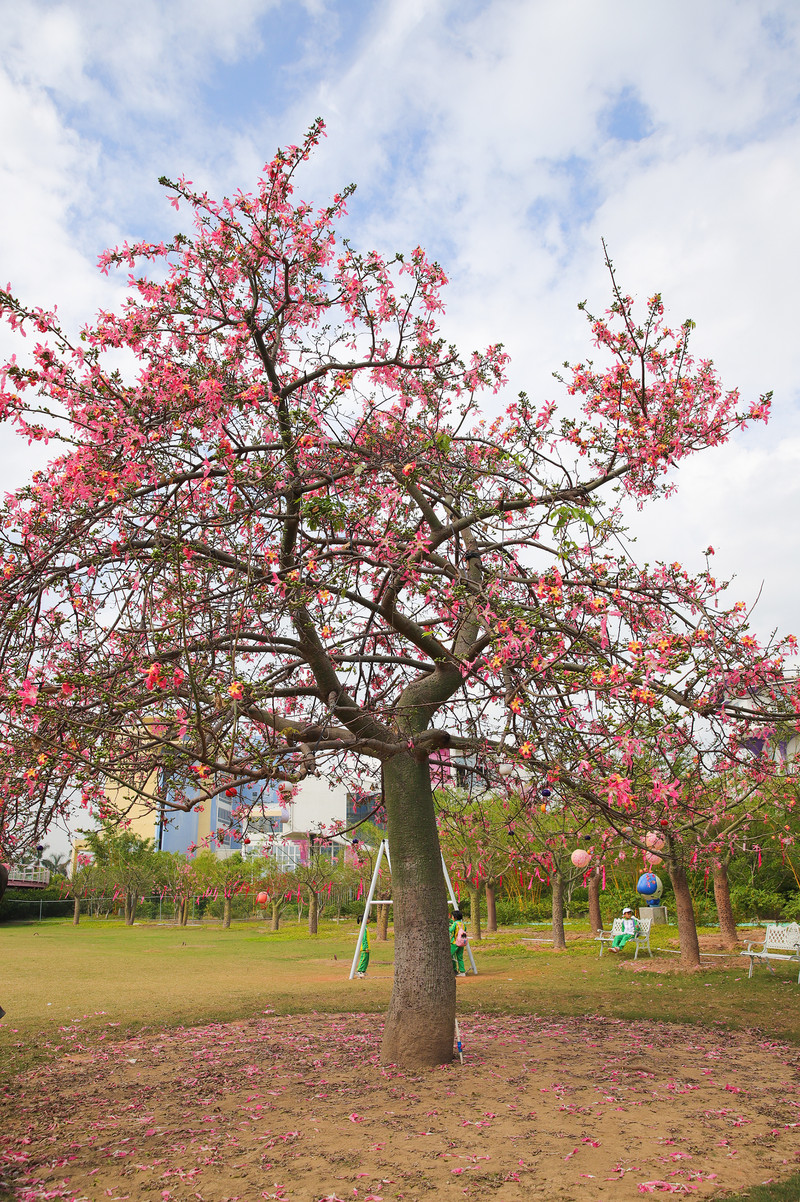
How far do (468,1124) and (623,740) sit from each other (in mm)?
2826

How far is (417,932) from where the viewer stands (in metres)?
6.89

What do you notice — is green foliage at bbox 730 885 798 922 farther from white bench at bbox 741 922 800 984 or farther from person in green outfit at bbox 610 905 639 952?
white bench at bbox 741 922 800 984

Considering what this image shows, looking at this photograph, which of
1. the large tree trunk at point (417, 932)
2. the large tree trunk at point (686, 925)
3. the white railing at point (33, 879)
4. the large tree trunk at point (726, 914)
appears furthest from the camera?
the white railing at point (33, 879)

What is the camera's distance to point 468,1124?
5320 mm

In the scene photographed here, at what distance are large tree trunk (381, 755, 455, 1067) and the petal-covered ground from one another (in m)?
0.26

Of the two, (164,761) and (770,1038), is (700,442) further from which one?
(770,1038)

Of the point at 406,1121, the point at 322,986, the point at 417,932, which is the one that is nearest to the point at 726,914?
the point at 322,986

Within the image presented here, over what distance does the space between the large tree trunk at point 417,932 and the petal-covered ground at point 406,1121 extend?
0.26 meters

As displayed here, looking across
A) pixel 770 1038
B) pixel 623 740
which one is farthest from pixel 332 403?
pixel 770 1038

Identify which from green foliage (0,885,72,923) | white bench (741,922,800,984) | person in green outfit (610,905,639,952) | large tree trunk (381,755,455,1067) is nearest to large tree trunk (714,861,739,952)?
person in green outfit (610,905,639,952)

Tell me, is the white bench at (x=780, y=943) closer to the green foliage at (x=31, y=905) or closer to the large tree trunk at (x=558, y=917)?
the large tree trunk at (x=558, y=917)

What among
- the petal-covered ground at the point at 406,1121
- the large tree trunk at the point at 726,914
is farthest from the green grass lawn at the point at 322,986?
the petal-covered ground at the point at 406,1121

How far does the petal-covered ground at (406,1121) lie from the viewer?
443 centimetres

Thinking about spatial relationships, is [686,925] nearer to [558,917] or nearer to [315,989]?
[558,917]
